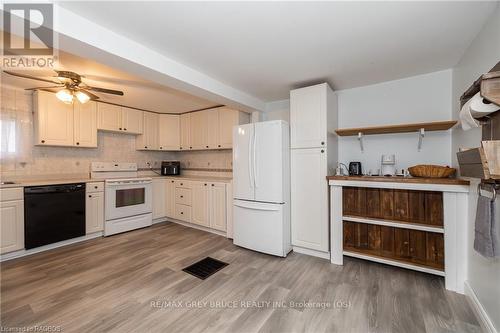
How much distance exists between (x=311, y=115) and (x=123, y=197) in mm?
3489

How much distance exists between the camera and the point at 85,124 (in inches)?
144

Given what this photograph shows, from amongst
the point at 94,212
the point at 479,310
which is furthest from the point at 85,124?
the point at 479,310

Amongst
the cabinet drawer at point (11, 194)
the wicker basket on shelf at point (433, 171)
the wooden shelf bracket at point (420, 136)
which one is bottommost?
the cabinet drawer at point (11, 194)

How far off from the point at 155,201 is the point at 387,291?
405cm

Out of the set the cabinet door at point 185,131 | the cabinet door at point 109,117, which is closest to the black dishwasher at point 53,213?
the cabinet door at point 109,117

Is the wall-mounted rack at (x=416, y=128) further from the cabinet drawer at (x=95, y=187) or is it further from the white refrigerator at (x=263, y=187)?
the cabinet drawer at (x=95, y=187)

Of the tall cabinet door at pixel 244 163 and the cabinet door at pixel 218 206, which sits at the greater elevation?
the tall cabinet door at pixel 244 163

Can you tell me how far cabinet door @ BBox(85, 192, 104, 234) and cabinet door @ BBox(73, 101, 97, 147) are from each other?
3.05 feet

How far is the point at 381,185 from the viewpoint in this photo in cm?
241

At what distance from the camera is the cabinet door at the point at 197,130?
14.5 ft

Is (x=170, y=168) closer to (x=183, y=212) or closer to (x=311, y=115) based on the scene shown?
(x=183, y=212)

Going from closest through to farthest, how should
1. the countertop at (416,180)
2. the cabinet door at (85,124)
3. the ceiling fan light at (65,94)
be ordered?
the countertop at (416,180), the ceiling fan light at (65,94), the cabinet door at (85,124)

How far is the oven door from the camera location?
363 cm

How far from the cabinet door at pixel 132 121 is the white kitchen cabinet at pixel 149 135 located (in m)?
0.11
